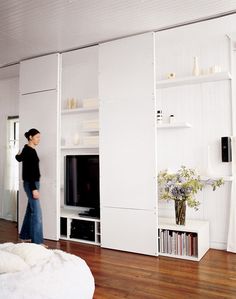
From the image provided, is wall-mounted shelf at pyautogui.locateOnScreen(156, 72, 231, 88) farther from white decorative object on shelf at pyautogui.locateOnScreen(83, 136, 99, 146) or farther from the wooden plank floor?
the wooden plank floor

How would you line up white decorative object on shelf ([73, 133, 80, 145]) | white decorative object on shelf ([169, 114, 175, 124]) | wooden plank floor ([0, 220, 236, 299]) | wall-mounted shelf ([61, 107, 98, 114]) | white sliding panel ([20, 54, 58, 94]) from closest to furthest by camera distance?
wooden plank floor ([0, 220, 236, 299]) → white decorative object on shelf ([169, 114, 175, 124]) → white sliding panel ([20, 54, 58, 94]) → wall-mounted shelf ([61, 107, 98, 114]) → white decorative object on shelf ([73, 133, 80, 145])

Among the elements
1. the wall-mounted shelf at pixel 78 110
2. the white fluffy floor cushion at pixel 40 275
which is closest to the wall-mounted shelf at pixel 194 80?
the wall-mounted shelf at pixel 78 110

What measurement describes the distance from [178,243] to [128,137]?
1384 millimetres

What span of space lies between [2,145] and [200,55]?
4148 millimetres

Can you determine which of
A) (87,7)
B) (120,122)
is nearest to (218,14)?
(87,7)

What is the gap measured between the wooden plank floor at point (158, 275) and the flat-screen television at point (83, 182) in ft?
2.12

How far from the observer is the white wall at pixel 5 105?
560 centimetres

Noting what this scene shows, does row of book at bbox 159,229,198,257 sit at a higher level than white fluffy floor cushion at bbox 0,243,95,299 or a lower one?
lower

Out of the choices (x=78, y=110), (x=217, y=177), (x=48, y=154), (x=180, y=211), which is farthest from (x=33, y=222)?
(x=217, y=177)

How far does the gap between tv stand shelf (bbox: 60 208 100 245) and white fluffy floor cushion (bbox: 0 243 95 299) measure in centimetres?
199

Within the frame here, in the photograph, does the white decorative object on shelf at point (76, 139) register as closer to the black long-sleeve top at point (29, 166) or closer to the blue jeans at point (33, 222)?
the black long-sleeve top at point (29, 166)

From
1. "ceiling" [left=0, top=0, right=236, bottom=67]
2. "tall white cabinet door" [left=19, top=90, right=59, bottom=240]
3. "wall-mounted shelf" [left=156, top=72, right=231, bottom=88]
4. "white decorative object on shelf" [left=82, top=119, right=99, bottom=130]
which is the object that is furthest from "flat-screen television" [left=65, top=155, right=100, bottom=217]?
"ceiling" [left=0, top=0, right=236, bottom=67]

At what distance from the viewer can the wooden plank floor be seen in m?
2.41

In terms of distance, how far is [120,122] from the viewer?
3.64 meters
